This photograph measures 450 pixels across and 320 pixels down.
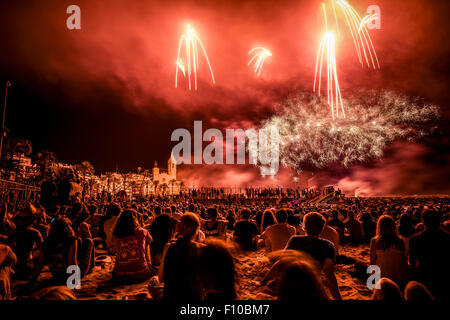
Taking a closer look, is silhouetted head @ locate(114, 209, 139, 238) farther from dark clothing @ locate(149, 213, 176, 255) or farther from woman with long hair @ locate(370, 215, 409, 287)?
woman with long hair @ locate(370, 215, 409, 287)

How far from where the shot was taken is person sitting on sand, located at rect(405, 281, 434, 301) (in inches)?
72.5

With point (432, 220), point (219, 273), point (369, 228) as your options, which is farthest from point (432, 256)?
point (369, 228)

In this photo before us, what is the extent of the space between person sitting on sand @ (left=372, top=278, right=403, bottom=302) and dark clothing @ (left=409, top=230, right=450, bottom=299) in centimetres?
188

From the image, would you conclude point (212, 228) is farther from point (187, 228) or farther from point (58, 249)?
point (187, 228)

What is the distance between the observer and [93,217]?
899 cm

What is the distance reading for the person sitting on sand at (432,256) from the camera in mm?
3188

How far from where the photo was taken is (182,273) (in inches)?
102

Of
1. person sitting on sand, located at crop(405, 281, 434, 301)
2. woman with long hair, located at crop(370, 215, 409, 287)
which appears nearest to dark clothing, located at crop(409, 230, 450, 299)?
woman with long hair, located at crop(370, 215, 409, 287)

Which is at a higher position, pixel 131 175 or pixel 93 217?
pixel 131 175

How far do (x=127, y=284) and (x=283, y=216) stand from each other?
3713 mm
